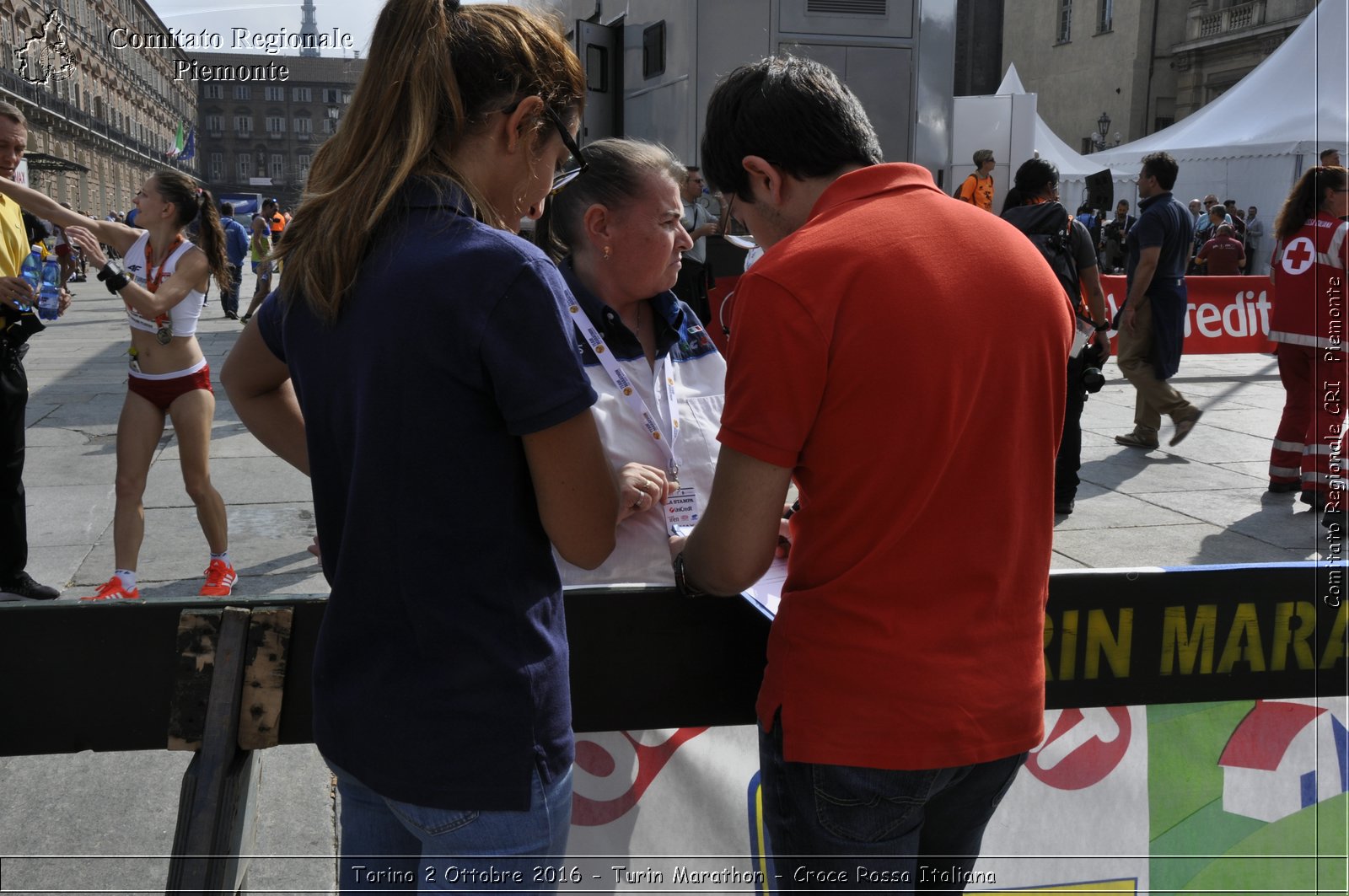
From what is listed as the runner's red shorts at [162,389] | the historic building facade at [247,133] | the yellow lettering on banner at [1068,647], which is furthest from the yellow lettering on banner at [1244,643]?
the historic building facade at [247,133]

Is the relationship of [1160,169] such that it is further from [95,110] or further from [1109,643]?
[95,110]

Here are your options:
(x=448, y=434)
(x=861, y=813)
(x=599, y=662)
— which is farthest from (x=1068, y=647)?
(x=448, y=434)

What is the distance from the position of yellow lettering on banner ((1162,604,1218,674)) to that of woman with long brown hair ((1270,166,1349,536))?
4.37m

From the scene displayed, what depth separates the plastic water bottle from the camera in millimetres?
4641

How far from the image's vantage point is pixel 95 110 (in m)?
52.1

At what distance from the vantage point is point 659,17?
9656 millimetres

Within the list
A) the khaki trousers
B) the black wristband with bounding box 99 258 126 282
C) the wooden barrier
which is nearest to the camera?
the wooden barrier

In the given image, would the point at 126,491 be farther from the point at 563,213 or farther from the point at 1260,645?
the point at 1260,645

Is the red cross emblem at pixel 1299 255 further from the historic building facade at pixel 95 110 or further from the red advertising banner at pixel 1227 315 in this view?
the historic building facade at pixel 95 110

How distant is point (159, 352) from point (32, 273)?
59 centimetres

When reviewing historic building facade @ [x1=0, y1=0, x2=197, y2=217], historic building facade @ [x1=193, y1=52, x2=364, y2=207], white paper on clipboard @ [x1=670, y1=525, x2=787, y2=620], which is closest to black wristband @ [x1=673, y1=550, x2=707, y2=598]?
white paper on clipboard @ [x1=670, y1=525, x2=787, y2=620]

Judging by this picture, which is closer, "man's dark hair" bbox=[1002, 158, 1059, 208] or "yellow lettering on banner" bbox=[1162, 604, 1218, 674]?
"yellow lettering on banner" bbox=[1162, 604, 1218, 674]

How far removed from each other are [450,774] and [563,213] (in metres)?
1.38

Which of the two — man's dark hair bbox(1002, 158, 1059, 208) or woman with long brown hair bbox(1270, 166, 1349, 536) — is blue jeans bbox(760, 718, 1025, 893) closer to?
woman with long brown hair bbox(1270, 166, 1349, 536)
